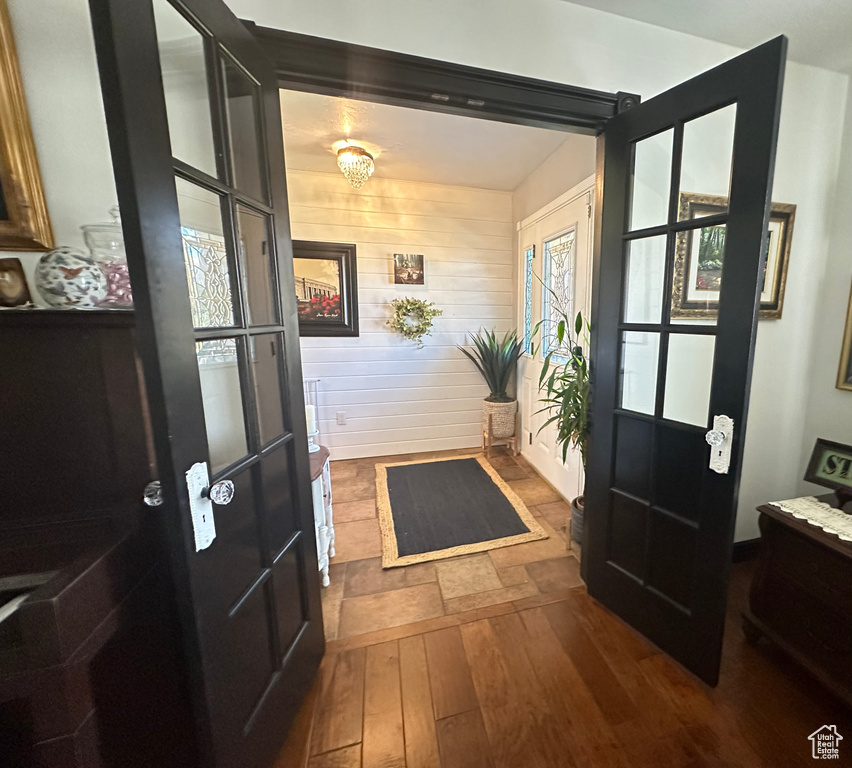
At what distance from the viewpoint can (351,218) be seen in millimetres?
3051

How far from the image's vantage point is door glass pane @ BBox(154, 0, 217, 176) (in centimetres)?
73

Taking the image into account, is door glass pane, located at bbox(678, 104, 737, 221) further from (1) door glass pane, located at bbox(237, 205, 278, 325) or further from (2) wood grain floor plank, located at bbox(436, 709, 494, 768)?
(2) wood grain floor plank, located at bbox(436, 709, 494, 768)

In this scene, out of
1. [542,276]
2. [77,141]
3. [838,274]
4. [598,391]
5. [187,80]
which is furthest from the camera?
[542,276]

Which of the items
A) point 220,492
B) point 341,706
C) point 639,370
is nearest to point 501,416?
point 639,370

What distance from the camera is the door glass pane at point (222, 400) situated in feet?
2.80

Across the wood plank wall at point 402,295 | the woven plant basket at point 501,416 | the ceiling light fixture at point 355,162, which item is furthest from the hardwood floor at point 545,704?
the ceiling light fixture at point 355,162

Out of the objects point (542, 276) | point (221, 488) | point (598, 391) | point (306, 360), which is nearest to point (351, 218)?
point (306, 360)

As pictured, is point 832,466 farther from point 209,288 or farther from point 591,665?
point 209,288

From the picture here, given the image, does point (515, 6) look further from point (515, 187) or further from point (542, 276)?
point (515, 187)

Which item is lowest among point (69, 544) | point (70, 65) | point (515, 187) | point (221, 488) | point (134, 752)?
point (134, 752)

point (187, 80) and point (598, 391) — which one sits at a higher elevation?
point (187, 80)

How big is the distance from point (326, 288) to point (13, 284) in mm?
2360

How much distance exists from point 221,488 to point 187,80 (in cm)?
98

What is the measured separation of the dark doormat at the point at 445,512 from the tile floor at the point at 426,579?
68mm
